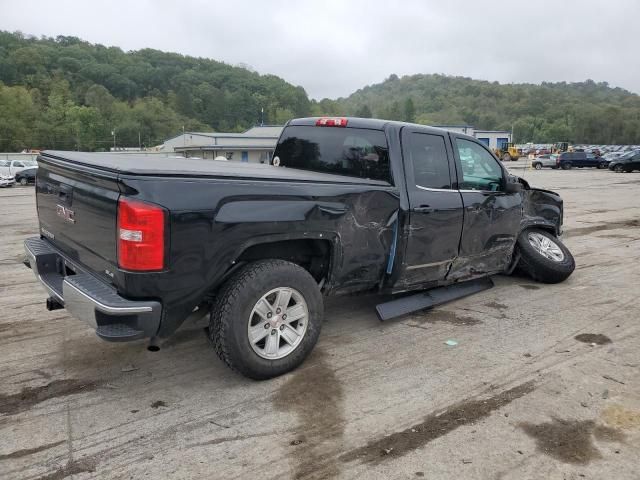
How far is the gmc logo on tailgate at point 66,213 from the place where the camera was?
3663 mm

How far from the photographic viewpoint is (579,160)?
4478 centimetres

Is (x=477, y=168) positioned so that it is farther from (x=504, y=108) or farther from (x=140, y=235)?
(x=504, y=108)

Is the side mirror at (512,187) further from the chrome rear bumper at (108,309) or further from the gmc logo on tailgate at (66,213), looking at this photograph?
the gmc logo on tailgate at (66,213)

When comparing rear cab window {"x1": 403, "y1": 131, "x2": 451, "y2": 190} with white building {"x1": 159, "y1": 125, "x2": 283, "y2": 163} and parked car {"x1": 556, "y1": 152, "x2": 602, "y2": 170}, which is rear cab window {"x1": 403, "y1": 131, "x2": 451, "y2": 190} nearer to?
parked car {"x1": 556, "y1": 152, "x2": 602, "y2": 170}

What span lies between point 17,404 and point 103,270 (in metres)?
1.02

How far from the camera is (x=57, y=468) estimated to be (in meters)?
2.70

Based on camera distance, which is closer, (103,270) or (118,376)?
(103,270)

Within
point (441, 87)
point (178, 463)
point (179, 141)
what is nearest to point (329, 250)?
point (178, 463)

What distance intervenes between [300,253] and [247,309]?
0.76 meters

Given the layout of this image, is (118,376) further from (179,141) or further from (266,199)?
(179,141)

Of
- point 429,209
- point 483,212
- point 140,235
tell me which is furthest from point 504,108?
point 140,235

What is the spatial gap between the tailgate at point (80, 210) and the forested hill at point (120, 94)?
101 metres

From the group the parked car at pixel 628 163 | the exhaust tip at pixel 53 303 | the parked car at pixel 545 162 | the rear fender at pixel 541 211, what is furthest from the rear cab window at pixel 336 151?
the parked car at pixel 545 162

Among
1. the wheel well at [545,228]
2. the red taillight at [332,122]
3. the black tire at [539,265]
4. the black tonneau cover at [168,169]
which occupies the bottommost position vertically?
the black tire at [539,265]
